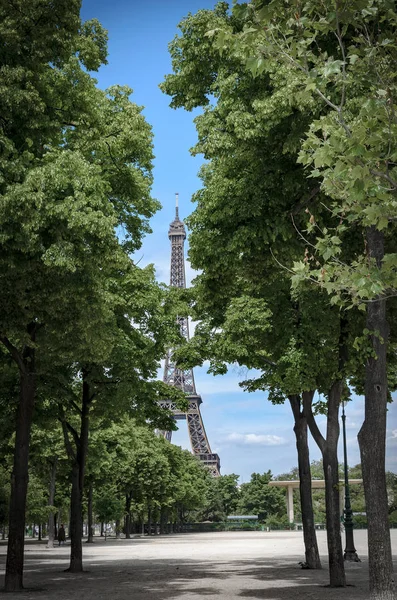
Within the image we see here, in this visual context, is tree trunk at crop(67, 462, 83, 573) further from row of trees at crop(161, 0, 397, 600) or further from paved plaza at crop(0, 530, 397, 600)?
row of trees at crop(161, 0, 397, 600)

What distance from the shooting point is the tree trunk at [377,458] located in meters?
9.69

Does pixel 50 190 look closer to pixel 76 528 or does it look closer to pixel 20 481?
pixel 20 481

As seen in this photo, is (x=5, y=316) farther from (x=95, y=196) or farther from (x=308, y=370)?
(x=308, y=370)

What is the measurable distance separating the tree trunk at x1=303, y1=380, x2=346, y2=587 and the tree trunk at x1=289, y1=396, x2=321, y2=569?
8.70 ft

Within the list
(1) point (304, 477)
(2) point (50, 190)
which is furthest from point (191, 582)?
(2) point (50, 190)

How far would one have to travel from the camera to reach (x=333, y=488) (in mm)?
16922

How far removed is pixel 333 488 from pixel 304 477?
13.5ft

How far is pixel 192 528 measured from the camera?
119312mm

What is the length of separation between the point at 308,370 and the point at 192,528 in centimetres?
10880

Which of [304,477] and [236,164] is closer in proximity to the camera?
[236,164]

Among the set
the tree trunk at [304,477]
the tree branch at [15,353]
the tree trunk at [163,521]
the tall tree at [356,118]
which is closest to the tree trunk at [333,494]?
the tree trunk at [304,477]

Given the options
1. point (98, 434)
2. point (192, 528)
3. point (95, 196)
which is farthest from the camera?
point (192, 528)

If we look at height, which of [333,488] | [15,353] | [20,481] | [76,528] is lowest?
[76,528]

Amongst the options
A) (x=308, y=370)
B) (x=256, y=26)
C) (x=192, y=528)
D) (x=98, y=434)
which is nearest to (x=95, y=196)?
(x=308, y=370)
